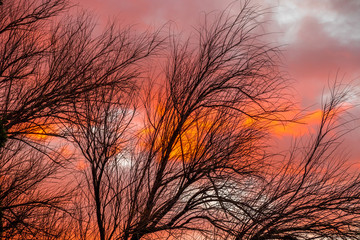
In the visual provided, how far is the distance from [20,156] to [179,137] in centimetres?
374

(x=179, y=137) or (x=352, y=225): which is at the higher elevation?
(x=179, y=137)

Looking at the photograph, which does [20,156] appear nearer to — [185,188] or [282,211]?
[185,188]

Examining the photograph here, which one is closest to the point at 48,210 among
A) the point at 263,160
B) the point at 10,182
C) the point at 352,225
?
the point at 10,182

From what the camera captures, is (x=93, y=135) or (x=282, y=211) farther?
(x=93, y=135)

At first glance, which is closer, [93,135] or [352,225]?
[352,225]

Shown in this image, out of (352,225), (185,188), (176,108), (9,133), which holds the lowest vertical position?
(352,225)

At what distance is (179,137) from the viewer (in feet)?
28.5

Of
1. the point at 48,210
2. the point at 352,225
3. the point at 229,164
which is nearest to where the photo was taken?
the point at 352,225

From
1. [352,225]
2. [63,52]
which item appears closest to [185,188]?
[352,225]

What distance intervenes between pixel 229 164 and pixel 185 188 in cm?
94

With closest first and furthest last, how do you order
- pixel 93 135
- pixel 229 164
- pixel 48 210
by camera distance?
pixel 229 164
pixel 93 135
pixel 48 210

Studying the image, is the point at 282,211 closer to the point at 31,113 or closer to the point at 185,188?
the point at 185,188

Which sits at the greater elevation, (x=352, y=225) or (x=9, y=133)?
(x=9, y=133)

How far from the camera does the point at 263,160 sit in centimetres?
825
